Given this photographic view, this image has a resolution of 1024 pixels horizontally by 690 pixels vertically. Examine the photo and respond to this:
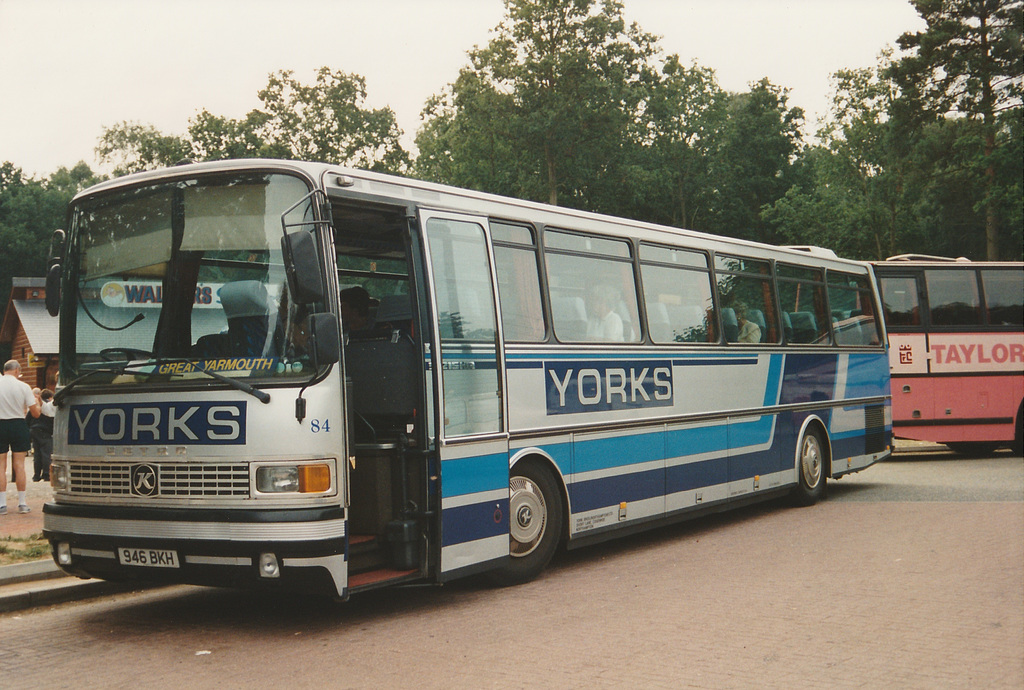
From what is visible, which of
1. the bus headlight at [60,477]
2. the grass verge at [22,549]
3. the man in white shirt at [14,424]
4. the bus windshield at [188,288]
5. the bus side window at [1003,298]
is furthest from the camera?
the bus side window at [1003,298]

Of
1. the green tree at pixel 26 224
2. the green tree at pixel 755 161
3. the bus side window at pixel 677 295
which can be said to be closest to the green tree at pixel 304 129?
the green tree at pixel 26 224

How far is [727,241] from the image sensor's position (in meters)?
12.8

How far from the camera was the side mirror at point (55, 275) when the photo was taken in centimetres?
780

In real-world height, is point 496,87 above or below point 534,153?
above

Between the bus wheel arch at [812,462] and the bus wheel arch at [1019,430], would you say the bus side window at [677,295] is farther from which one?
the bus wheel arch at [1019,430]

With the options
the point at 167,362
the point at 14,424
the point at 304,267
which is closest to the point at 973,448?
the point at 14,424

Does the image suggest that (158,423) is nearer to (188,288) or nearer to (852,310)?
(188,288)

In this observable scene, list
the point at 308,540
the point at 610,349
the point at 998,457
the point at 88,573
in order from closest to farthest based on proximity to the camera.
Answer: the point at 308,540 → the point at 88,573 → the point at 610,349 → the point at 998,457

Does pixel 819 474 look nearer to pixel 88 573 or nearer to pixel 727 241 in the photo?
pixel 727 241

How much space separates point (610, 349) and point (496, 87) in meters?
40.9

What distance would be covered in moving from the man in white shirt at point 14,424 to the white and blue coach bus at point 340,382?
6.24m

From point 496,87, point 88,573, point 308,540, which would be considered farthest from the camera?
point 496,87

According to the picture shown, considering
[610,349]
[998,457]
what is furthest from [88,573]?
[998,457]

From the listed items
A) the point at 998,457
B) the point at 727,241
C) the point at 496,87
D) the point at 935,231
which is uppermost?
the point at 496,87
